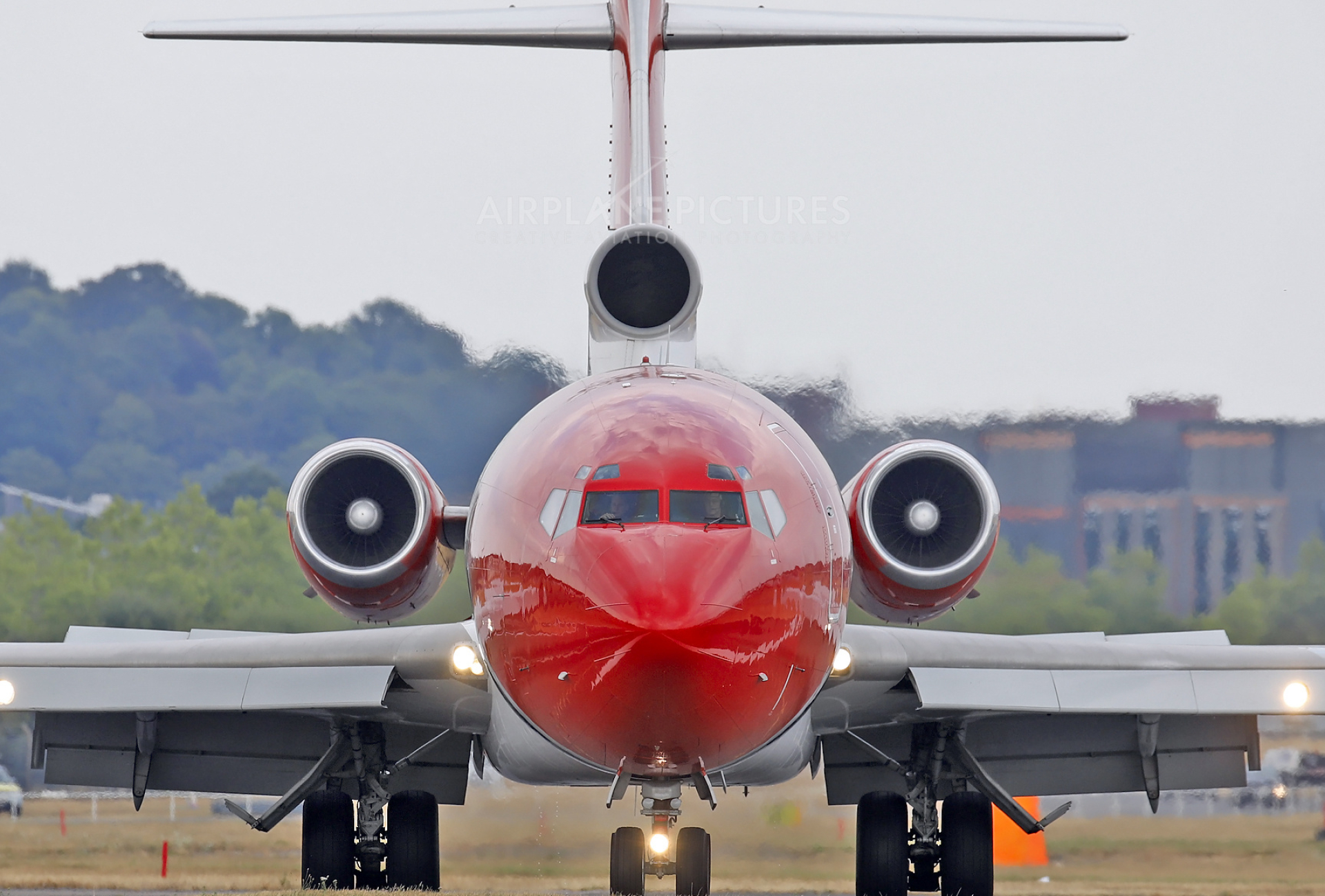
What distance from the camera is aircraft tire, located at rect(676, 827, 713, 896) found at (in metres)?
13.8

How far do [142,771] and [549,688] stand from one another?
677cm

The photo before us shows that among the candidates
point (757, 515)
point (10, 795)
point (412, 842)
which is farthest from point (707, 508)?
point (10, 795)

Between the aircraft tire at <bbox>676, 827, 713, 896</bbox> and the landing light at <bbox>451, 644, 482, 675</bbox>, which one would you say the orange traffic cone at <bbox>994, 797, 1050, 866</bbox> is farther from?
the landing light at <bbox>451, 644, 482, 675</bbox>

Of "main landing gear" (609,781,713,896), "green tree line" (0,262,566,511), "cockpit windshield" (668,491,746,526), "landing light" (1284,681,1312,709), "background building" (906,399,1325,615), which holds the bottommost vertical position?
"main landing gear" (609,781,713,896)

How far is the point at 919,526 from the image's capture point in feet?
39.9

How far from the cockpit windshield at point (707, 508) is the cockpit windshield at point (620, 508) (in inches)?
3.7

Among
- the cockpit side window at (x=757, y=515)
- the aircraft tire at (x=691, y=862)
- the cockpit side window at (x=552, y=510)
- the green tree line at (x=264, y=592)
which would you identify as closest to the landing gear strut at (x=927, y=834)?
the aircraft tire at (x=691, y=862)

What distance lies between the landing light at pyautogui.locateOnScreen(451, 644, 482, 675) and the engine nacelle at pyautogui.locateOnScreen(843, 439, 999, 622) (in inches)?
109

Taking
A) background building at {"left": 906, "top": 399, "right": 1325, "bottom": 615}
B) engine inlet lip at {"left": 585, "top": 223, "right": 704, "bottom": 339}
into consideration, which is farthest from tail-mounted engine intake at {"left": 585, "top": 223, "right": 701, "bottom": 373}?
background building at {"left": 906, "top": 399, "right": 1325, "bottom": 615}

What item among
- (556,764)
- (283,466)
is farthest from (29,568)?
(556,764)

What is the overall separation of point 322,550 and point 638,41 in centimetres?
516

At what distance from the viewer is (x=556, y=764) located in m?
11.0

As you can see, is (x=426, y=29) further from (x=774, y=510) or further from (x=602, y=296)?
(x=774, y=510)

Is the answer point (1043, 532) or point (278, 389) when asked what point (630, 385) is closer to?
point (1043, 532)
